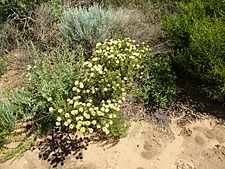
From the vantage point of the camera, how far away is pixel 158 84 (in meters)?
3.75

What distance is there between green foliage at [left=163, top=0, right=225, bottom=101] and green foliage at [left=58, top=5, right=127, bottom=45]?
0.67m

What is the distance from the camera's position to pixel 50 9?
470 centimetres

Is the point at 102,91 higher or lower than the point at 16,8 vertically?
lower

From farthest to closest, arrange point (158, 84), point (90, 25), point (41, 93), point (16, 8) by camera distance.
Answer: point (16, 8), point (90, 25), point (158, 84), point (41, 93)

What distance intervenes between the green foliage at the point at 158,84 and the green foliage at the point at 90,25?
74 centimetres

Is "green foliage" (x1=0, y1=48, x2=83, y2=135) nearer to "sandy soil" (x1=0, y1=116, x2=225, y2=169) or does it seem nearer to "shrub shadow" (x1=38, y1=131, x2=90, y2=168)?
"shrub shadow" (x1=38, y1=131, x2=90, y2=168)

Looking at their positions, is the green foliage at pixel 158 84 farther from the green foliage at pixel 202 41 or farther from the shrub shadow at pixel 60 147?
the shrub shadow at pixel 60 147

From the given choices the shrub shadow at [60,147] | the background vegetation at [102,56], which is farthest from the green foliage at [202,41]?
the shrub shadow at [60,147]

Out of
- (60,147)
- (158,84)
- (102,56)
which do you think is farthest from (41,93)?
(158,84)

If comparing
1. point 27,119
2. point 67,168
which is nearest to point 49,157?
point 67,168

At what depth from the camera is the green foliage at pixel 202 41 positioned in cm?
348

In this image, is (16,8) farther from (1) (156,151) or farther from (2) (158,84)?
(1) (156,151)

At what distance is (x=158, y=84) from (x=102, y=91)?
2.45ft

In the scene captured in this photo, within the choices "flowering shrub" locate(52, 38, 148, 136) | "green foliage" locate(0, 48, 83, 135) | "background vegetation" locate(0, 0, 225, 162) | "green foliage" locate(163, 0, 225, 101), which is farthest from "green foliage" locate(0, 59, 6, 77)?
"green foliage" locate(163, 0, 225, 101)
